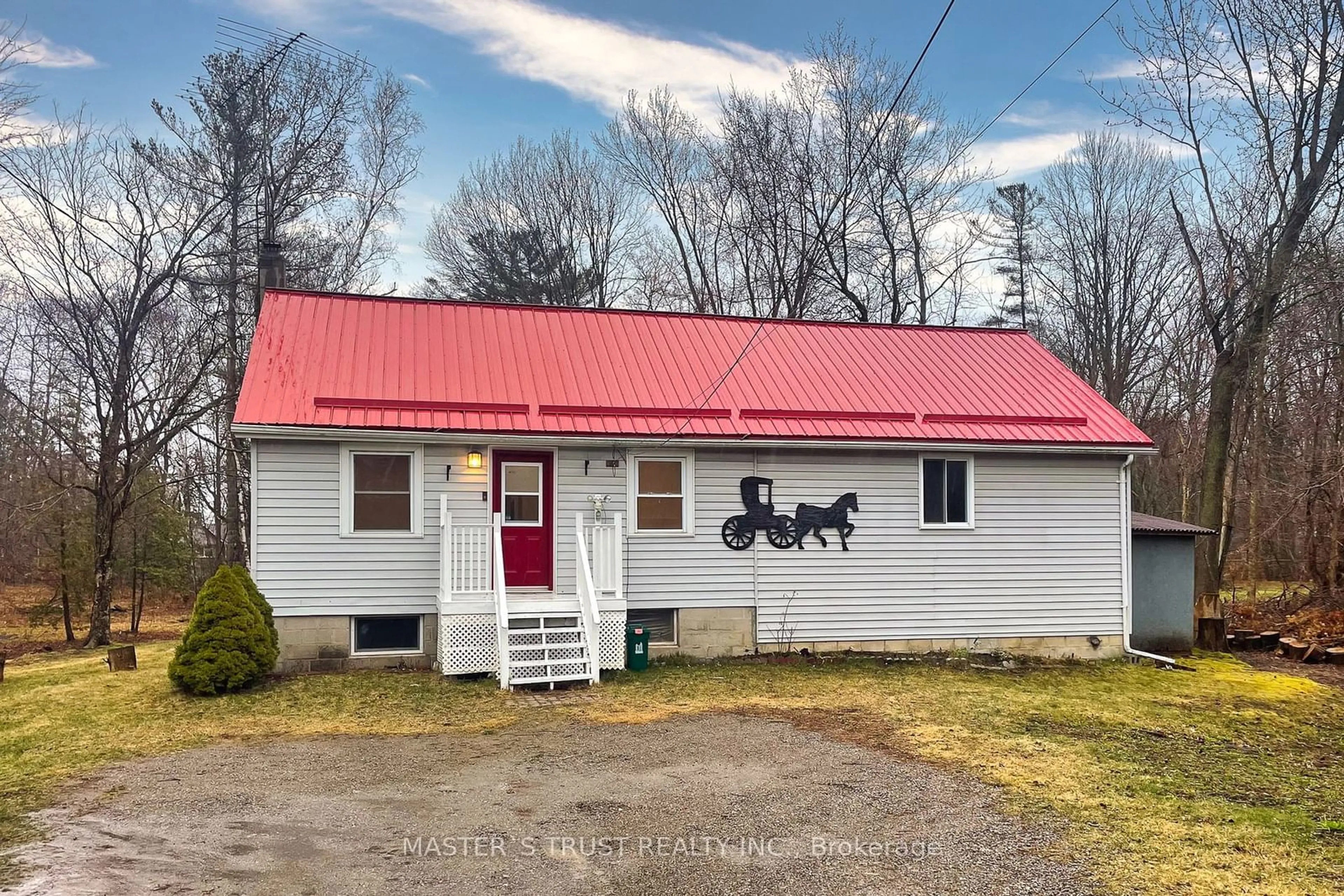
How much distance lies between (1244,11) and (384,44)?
19110mm

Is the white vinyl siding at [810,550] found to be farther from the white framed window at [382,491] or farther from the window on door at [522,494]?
the window on door at [522,494]

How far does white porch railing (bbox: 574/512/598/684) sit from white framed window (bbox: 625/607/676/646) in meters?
1.07

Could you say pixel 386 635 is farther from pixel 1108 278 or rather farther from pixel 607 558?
pixel 1108 278

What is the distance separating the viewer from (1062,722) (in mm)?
9266

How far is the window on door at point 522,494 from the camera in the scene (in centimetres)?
1180

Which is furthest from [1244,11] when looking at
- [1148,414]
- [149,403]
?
[149,403]

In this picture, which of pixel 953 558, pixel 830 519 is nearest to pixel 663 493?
pixel 830 519

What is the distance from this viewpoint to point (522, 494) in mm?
11867

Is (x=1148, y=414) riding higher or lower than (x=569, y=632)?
higher

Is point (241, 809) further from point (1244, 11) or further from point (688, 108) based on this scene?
point (688, 108)

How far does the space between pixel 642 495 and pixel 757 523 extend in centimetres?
161

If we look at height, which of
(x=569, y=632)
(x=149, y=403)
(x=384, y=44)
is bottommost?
(x=569, y=632)

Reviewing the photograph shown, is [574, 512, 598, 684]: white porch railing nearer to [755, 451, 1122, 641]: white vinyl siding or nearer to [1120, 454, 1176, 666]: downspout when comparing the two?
[755, 451, 1122, 641]: white vinyl siding

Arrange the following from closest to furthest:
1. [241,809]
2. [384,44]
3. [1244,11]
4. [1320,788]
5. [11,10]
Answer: [241,809] → [1320,788] → [11,10] → [1244,11] → [384,44]
